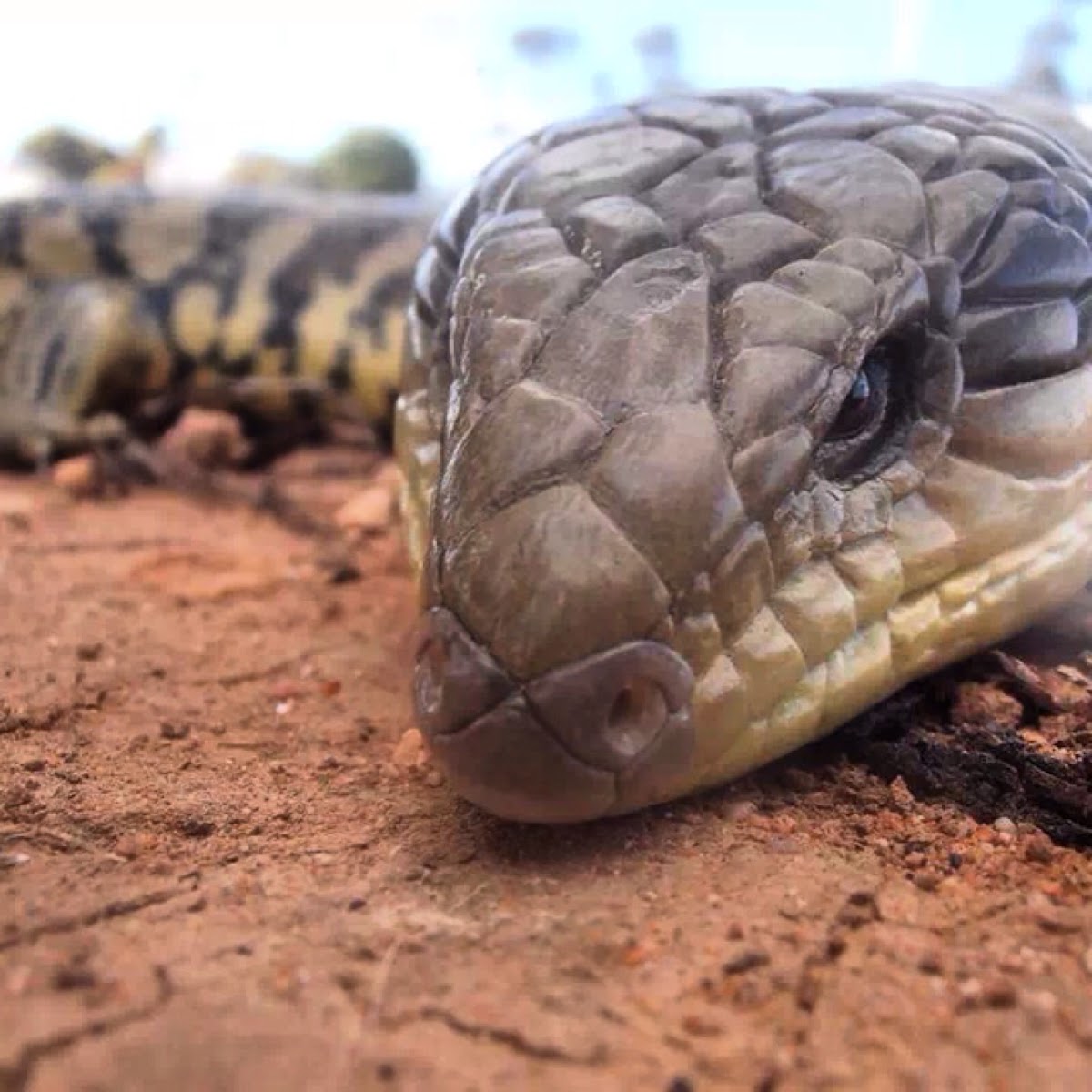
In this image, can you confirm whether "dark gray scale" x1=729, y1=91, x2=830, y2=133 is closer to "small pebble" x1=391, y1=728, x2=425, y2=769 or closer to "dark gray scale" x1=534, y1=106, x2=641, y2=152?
"dark gray scale" x1=534, y1=106, x2=641, y2=152

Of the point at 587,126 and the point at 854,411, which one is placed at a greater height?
the point at 587,126

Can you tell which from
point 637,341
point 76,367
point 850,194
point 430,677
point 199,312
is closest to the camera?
point 430,677

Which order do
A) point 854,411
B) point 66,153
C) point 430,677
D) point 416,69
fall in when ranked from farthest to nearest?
point 66,153 → point 416,69 → point 854,411 → point 430,677

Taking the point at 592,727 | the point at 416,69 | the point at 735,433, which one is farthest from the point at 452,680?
the point at 416,69

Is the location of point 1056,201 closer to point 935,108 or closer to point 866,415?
point 935,108

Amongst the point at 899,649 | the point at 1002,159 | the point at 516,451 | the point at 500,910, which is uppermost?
the point at 1002,159

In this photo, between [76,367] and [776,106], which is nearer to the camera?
[776,106]
